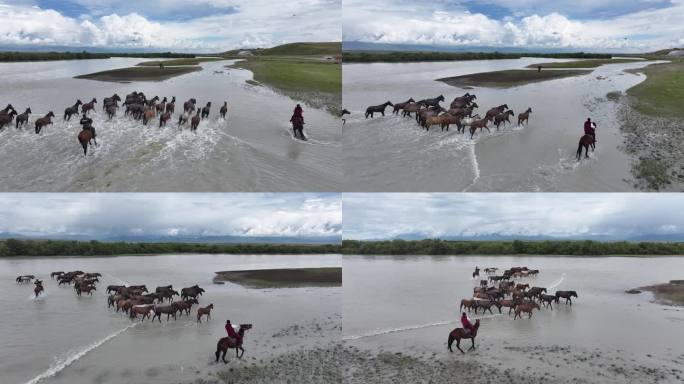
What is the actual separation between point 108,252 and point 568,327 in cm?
4125

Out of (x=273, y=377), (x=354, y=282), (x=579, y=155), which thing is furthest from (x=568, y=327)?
(x=354, y=282)

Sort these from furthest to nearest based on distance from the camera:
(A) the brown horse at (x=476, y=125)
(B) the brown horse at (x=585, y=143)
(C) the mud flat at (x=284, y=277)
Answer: (C) the mud flat at (x=284, y=277)
(A) the brown horse at (x=476, y=125)
(B) the brown horse at (x=585, y=143)

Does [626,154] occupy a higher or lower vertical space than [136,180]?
higher

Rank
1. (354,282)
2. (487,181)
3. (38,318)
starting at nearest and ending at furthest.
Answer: (487,181)
(38,318)
(354,282)

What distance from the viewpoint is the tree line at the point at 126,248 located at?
3847cm

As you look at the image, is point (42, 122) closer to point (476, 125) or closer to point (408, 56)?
point (476, 125)

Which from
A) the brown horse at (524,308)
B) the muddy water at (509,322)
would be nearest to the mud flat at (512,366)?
the muddy water at (509,322)

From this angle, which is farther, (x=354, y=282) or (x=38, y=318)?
(x=354, y=282)

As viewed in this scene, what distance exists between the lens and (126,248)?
150ft

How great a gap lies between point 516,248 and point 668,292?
80.0ft

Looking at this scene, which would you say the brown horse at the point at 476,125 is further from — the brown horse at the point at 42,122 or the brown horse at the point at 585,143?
the brown horse at the point at 42,122

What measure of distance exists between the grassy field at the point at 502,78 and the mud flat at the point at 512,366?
20.4m

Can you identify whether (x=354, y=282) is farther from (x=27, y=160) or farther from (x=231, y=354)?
(x=27, y=160)

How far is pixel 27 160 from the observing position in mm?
11719
